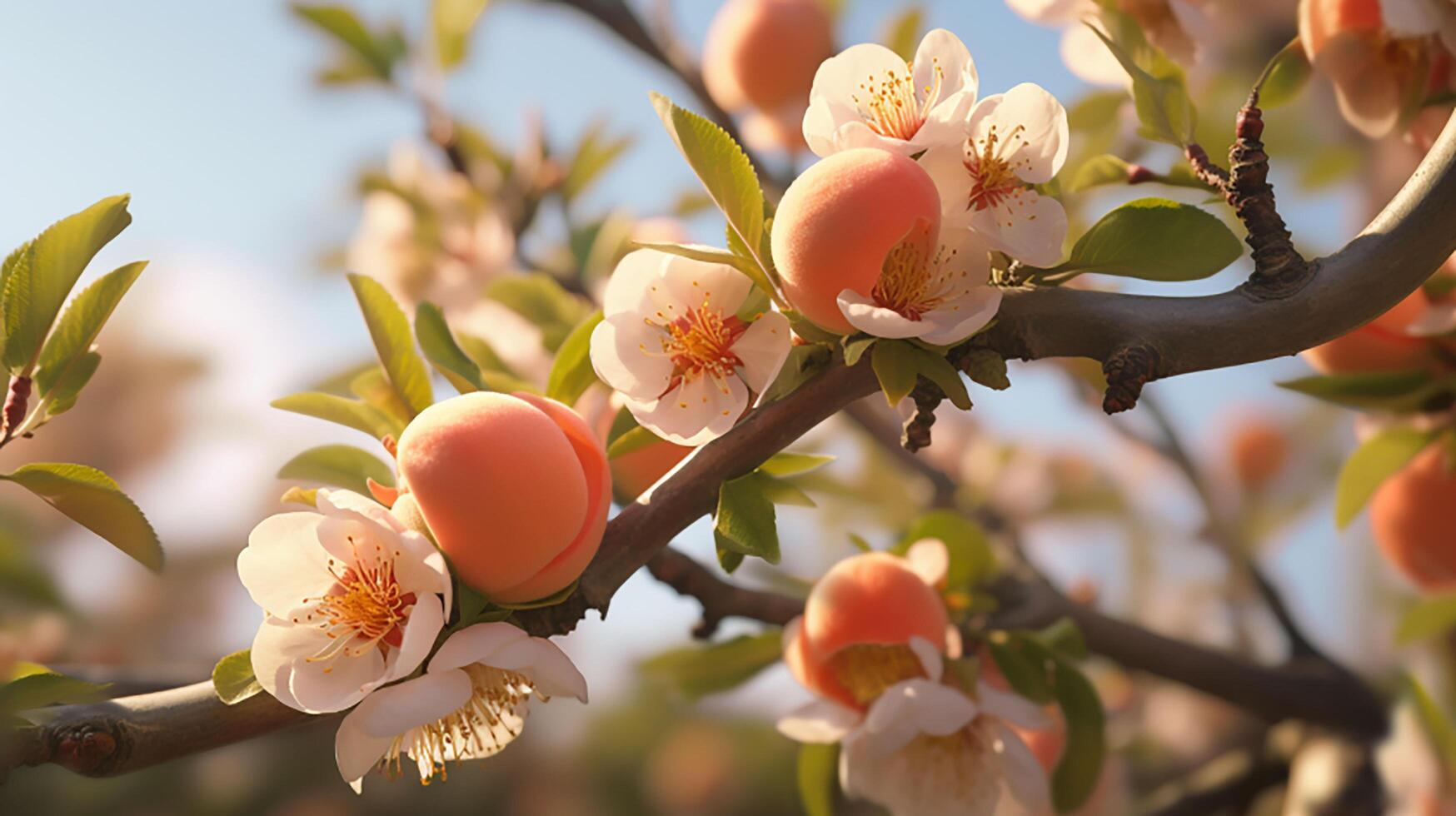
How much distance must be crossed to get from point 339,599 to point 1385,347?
0.54 m

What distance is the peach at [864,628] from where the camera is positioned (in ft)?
1.86

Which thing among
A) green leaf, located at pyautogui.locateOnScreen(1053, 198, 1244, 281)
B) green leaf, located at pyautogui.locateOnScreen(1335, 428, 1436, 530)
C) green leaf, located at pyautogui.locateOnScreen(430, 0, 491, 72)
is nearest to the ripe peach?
green leaf, located at pyautogui.locateOnScreen(1335, 428, 1436, 530)

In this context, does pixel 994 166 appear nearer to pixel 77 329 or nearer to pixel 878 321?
pixel 878 321

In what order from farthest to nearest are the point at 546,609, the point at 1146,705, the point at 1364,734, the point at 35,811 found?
the point at 35,811
the point at 1146,705
the point at 1364,734
the point at 546,609

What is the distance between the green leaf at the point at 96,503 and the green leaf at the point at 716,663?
33 centimetres

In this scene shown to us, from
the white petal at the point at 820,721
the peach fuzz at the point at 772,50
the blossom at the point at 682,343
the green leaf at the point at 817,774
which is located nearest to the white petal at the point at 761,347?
the blossom at the point at 682,343

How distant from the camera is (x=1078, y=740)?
0.66 meters

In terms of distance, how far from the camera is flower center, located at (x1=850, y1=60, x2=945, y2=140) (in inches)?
17.9

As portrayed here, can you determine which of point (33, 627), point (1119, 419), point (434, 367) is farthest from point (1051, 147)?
point (33, 627)

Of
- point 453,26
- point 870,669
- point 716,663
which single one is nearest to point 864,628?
point 870,669

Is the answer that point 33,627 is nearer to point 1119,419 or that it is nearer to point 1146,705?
point 1119,419

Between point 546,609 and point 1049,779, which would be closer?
point 546,609

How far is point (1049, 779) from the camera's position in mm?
696

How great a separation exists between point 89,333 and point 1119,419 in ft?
2.84
